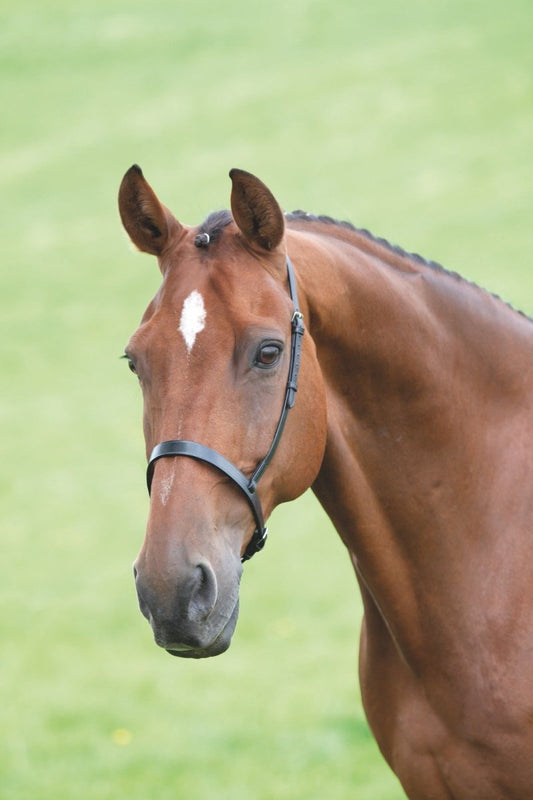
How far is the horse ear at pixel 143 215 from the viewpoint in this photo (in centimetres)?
337

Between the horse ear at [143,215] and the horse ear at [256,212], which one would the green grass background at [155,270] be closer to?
the horse ear at [143,215]

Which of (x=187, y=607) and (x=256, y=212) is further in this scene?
(x=256, y=212)

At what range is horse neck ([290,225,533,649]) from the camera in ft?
11.8

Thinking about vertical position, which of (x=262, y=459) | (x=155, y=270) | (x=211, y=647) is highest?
(x=155, y=270)

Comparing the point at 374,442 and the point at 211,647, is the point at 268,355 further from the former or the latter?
the point at 211,647

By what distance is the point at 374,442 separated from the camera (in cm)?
362

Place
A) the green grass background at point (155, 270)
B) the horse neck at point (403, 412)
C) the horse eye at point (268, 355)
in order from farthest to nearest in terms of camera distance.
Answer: the green grass background at point (155, 270)
the horse neck at point (403, 412)
the horse eye at point (268, 355)

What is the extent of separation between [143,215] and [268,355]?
643 millimetres

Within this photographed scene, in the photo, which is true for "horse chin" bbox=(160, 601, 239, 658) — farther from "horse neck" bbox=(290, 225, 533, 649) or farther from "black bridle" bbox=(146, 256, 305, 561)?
"horse neck" bbox=(290, 225, 533, 649)

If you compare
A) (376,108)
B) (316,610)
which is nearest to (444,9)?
(376,108)

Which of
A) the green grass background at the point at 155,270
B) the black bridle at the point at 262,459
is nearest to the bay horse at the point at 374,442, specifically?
the black bridle at the point at 262,459

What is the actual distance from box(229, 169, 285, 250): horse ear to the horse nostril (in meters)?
1.00

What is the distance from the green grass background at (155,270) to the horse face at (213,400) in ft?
3.44

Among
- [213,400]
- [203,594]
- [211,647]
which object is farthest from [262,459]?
[211,647]
